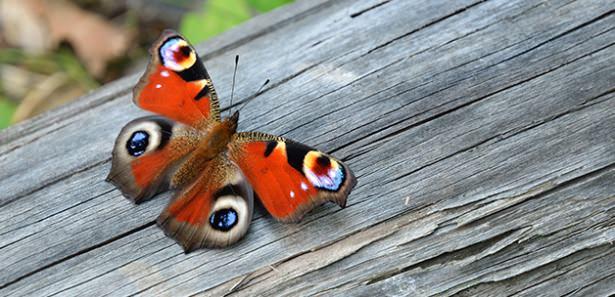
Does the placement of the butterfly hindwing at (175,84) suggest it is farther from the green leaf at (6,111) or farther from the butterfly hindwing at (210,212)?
the green leaf at (6,111)

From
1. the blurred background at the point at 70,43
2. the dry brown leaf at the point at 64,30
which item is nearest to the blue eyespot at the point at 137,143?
the blurred background at the point at 70,43

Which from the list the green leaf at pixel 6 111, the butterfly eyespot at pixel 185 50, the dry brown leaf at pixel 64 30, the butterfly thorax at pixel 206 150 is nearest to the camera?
the butterfly thorax at pixel 206 150

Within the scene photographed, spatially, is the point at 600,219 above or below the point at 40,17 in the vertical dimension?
above

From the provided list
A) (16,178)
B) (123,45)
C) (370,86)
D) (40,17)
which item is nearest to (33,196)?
(16,178)

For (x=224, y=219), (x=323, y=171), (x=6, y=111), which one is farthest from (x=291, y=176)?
(x=6, y=111)

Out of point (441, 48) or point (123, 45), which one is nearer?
point (441, 48)

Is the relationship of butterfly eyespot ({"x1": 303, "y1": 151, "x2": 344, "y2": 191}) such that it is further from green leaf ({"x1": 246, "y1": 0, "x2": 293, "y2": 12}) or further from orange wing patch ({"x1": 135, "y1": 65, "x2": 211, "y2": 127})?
green leaf ({"x1": 246, "y1": 0, "x2": 293, "y2": 12})

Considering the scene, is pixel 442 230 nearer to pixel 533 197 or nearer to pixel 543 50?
pixel 533 197
